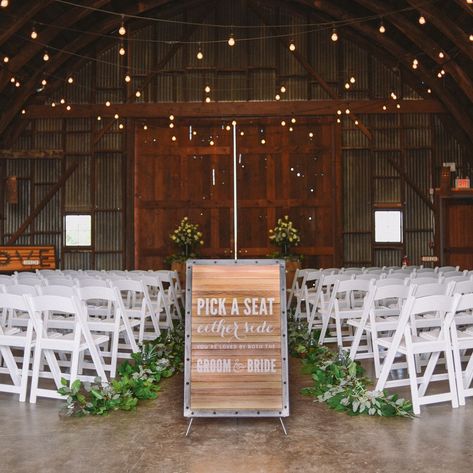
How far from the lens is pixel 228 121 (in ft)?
55.6

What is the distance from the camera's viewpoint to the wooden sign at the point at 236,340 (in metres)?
4.32

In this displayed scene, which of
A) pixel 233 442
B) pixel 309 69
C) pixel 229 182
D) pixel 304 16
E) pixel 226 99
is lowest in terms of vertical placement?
pixel 233 442

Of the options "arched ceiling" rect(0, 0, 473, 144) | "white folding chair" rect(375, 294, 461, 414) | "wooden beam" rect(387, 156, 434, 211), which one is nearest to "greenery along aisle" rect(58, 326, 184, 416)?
"white folding chair" rect(375, 294, 461, 414)

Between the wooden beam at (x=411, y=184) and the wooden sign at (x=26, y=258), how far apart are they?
30.0ft

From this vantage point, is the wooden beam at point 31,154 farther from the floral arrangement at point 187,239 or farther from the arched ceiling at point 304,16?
the floral arrangement at point 187,239

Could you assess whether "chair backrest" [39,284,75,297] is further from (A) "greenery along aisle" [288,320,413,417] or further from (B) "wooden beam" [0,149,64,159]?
(B) "wooden beam" [0,149,64,159]

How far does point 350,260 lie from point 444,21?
6549 millimetres

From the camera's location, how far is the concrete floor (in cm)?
362

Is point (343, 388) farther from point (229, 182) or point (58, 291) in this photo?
point (229, 182)

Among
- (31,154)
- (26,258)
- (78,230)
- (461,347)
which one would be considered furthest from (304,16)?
(461,347)

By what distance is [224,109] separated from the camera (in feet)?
54.2

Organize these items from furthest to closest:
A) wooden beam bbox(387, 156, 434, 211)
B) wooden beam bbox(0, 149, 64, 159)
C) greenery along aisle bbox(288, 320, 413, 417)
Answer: wooden beam bbox(387, 156, 434, 211) < wooden beam bbox(0, 149, 64, 159) < greenery along aisle bbox(288, 320, 413, 417)

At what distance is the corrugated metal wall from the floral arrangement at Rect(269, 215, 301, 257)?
181cm

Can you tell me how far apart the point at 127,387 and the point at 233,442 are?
145 centimetres
